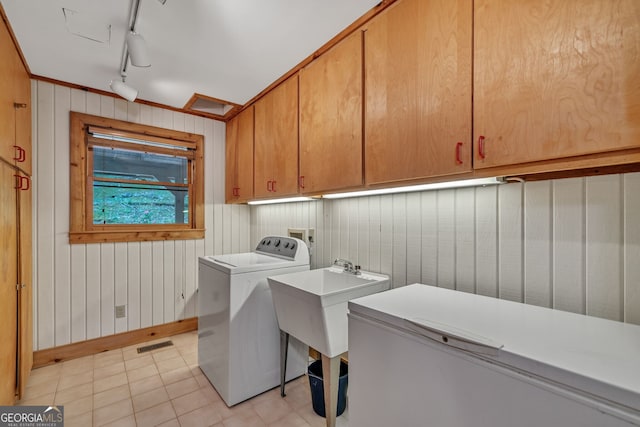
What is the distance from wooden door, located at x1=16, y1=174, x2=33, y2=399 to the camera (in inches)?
75.2

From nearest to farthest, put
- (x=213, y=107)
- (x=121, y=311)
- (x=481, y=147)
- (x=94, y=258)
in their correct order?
(x=481, y=147), (x=94, y=258), (x=121, y=311), (x=213, y=107)

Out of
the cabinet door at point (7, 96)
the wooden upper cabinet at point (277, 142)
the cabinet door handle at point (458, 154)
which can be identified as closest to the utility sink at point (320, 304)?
the wooden upper cabinet at point (277, 142)

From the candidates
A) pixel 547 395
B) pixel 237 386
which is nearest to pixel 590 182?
pixel 547 395

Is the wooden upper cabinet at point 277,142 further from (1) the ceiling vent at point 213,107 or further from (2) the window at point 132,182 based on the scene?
(2) the window at point 132,182

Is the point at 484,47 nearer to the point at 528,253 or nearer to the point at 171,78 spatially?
the point at 528,253

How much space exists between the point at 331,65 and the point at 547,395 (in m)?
1.82

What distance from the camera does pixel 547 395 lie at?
0.70 m

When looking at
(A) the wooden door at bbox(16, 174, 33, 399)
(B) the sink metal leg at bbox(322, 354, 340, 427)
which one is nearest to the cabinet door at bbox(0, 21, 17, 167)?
(A) the wooden door at bbox(16, 174, 33, 399)

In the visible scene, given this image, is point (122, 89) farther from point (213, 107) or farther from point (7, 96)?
point (213, 107)

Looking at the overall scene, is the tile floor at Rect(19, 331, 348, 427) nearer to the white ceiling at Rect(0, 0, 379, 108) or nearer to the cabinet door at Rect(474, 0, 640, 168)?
the cabinet door at Rect(474, 0, 640, 168)

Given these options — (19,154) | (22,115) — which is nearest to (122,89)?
(22,115)

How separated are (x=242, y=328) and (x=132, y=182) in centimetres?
192

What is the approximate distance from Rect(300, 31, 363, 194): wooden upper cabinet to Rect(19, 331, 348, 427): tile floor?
1454 millimetres

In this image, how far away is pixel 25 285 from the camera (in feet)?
6.66
